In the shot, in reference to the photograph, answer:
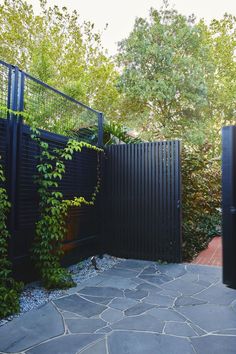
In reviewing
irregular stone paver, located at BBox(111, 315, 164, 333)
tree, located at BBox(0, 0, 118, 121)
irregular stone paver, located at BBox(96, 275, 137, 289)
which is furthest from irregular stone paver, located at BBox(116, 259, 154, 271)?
tree, located at BBox(0, 0, 118, 121)

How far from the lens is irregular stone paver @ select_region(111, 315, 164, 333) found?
273 centimetres

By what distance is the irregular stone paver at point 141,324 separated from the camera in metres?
2.73

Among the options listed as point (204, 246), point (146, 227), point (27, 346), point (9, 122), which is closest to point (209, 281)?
point (146, 227)

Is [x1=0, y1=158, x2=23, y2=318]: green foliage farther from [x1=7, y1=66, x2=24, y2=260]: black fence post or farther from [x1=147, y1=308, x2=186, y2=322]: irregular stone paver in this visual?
[x1=147, y1=308, x2=186, y2=322]: irregular stone paver

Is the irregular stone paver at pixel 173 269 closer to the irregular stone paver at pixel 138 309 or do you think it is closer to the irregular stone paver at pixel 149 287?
the irregular stone paver at pixel 149 287

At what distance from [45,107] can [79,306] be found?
9.93 feet

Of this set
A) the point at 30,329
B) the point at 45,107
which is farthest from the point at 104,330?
the point at 45,107

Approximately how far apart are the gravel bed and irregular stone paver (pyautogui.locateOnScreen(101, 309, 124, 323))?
820 mm

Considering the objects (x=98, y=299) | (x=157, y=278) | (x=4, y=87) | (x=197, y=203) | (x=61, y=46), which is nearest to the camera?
(x=98, y=299)

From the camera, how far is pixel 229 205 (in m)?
0.98

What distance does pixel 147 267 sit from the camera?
4953 mm

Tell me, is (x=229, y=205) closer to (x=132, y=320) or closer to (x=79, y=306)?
(x=132, y=320)

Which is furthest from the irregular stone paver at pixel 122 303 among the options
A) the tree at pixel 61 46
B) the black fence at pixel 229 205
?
the tree at pixel 61 46

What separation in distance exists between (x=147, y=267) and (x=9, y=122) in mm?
3363
